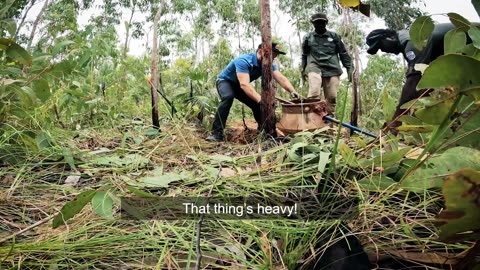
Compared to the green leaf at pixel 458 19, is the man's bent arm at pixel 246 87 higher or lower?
lower

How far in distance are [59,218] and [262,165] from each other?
101 cm

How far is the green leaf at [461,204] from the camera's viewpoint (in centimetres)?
63

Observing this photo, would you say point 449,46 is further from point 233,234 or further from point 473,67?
point 233,234

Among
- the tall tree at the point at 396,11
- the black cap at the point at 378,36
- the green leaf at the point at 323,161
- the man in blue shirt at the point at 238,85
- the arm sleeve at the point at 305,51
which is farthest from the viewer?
the tall tree at the point at 396,11

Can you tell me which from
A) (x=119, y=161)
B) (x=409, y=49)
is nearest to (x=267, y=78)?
(x=409, y=49)

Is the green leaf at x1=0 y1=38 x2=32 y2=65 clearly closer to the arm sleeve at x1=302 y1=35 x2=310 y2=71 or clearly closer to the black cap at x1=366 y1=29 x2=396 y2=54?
the black cap at x1=366 y1=29 x2=396 y2=54

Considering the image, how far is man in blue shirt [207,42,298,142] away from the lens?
3.36 meters

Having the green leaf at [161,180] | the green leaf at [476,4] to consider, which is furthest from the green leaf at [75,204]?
the green leaf at [476,4]

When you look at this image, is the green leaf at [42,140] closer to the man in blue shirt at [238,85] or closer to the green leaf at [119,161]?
the green leaf at [119,161]

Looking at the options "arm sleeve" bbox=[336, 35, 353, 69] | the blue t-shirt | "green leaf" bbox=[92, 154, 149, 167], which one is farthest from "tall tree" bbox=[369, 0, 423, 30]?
"green leaf" bbox=[92, 154, 149, 167]

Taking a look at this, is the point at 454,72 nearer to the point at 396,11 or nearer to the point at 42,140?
the point at 42,140

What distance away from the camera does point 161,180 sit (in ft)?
5.20

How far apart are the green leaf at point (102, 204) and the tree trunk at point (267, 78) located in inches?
79.0

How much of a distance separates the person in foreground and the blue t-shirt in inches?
40.3
